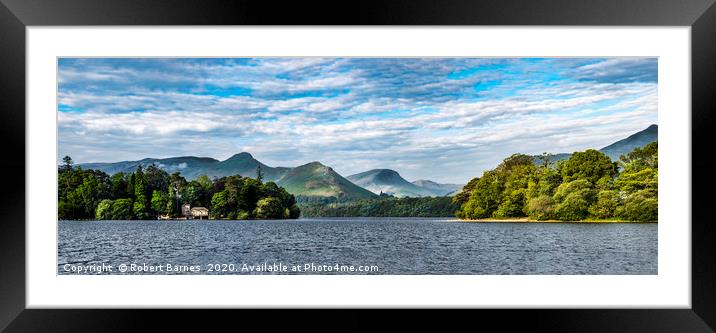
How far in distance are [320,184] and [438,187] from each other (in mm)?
5744

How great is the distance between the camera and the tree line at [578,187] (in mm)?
25234

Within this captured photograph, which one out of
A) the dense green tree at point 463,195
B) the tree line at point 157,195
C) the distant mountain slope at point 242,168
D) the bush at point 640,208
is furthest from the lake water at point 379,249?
the distant mountain slope at point 242,168

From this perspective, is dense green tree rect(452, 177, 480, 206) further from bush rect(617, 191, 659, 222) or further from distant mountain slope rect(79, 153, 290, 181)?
distant mountain slope rect(79, 153, 290, 181)

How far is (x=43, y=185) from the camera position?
16.3 ft

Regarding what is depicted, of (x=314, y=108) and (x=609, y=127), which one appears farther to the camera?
(x=314, y=108)

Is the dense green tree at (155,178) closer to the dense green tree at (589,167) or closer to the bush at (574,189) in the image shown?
the bush at (574,189)

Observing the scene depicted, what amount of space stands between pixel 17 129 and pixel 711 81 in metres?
4.87

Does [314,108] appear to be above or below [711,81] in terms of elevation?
above

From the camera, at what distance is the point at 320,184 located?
3034 centimetres
